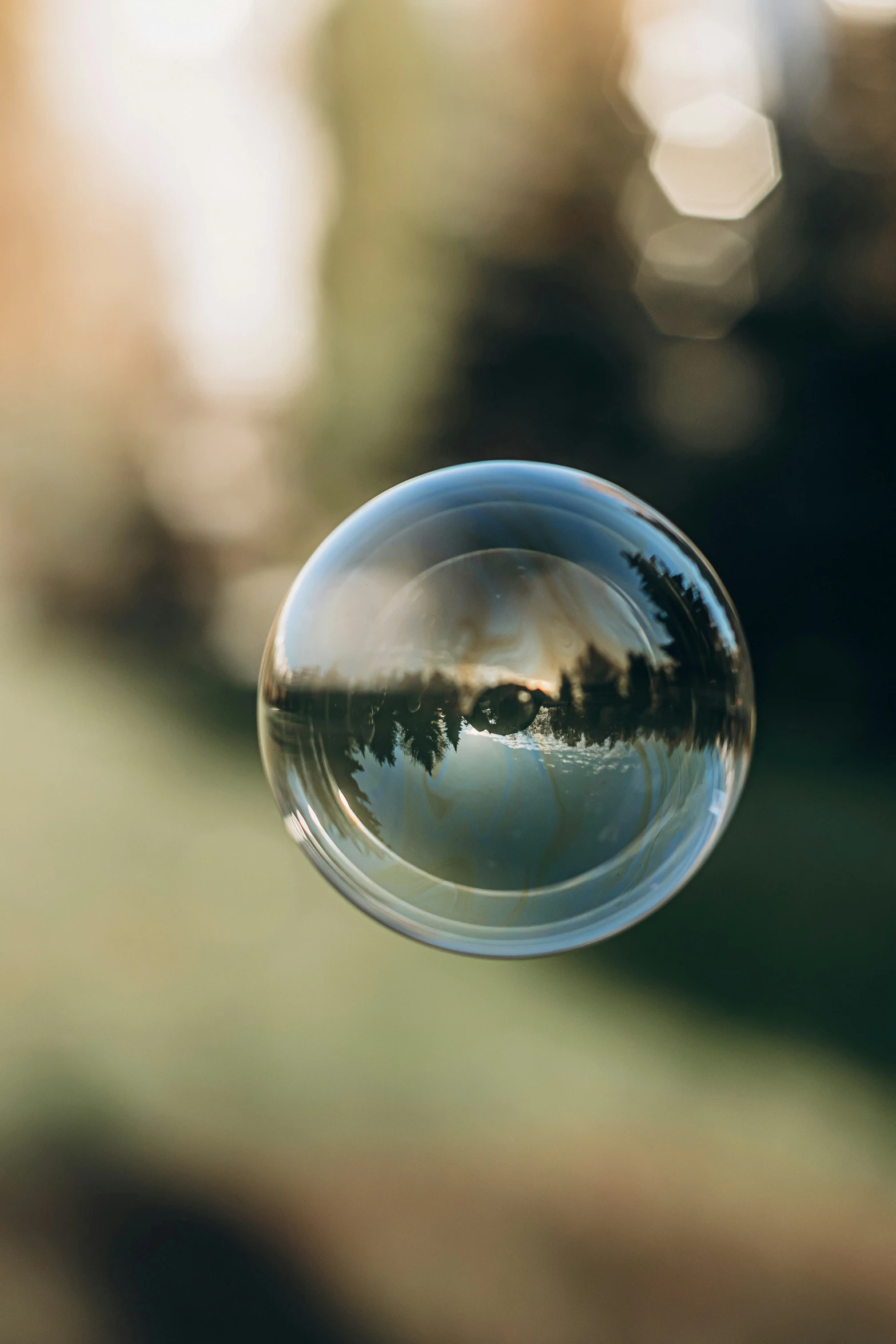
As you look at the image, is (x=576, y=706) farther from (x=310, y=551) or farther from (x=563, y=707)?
(x=310, y=551)

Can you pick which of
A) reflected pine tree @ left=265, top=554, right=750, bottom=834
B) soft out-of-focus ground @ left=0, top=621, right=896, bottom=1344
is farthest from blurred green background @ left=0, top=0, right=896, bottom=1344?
Answer: reflected pine tree @ left=265, top=554, right=750, bottom=834

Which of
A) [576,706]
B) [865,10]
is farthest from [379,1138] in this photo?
[865,10]

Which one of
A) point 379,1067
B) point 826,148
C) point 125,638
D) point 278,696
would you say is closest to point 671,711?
point 278,696

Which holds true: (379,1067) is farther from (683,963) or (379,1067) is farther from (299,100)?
(299,100)

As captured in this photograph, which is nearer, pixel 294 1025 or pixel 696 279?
pixel 294 1025

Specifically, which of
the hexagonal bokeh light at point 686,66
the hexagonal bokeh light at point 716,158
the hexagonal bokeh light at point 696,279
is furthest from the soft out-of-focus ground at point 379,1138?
the hexagonal bokeh light at point 686,66

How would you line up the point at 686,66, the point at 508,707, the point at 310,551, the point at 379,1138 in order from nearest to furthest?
the point at 508,707
the point at 379,1138
the point at 686,66
the point at 310,551
